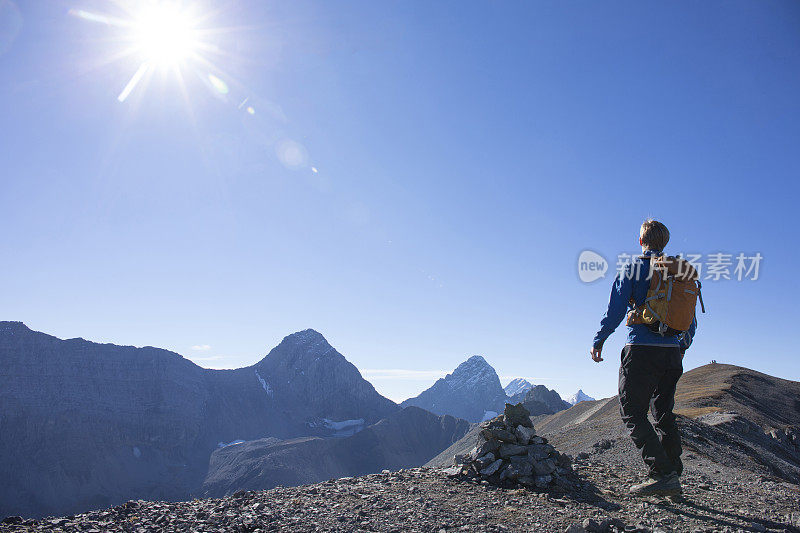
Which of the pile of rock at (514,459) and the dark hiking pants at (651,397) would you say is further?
the pile of rock at (514,459)

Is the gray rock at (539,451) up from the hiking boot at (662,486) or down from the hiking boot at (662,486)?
up

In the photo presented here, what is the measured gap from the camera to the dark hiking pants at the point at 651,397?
647cm

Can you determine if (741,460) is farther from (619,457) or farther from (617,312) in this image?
(617,312)

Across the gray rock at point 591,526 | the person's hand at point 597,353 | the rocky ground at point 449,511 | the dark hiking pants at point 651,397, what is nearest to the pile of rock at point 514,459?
the rocky ground at point 449,511

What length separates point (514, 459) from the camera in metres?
8.95

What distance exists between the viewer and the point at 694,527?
19.6 feet

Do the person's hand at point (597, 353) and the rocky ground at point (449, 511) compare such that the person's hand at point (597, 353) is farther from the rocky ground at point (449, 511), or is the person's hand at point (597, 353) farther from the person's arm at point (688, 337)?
the rocky ground at point (449, 511)

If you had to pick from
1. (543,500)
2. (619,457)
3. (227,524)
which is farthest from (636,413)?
(619,457)

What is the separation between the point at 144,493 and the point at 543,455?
237379 mm

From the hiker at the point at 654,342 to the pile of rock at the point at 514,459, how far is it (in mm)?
1816

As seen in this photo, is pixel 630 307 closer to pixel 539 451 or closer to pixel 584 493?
pixel 584 493

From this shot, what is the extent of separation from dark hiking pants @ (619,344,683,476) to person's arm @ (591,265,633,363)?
0.40m

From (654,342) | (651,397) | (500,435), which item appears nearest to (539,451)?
(500,435)

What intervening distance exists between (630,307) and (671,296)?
66cm
